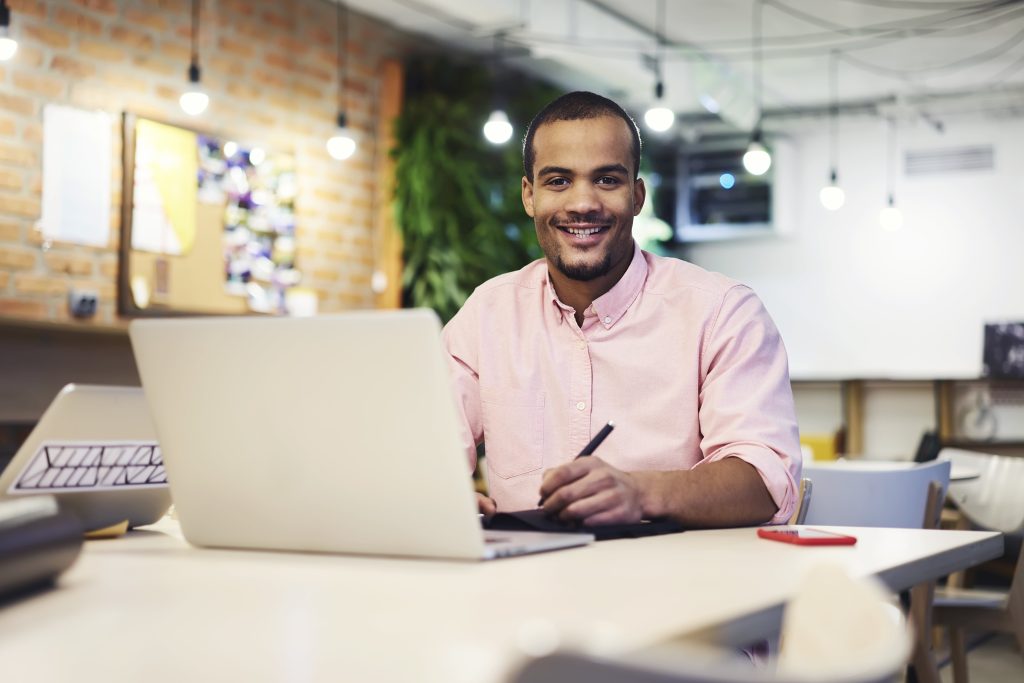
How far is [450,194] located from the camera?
20.9 ft

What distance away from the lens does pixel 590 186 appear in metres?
1.89

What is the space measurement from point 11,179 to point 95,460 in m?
3.44

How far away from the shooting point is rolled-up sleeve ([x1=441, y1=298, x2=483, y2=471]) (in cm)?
191

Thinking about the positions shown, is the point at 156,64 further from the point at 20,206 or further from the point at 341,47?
the point at 341,47

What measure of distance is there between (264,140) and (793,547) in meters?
4.72

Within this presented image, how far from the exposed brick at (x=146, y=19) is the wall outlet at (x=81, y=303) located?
1.22 metres

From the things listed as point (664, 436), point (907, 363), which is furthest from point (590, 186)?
point (907, 363)

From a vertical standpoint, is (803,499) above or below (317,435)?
below

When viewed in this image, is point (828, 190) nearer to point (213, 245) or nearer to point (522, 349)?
point (213, 245)

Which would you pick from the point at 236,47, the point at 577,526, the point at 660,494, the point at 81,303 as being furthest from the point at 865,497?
the point at 236,47

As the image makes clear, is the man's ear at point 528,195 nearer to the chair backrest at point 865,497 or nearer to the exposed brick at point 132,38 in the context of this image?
the chair backrest at point 865,497

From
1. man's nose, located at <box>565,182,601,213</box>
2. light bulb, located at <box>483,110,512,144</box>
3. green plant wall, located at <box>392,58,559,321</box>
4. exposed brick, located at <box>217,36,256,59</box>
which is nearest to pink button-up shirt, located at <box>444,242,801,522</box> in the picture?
man's nose, located at <box>565,182,601,213</box>

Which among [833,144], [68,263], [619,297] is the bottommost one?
[619,297]

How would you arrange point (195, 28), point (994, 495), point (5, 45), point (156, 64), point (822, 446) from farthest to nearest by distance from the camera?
1. point (822, 446)
2. point (195, 28)
3. point (156, 64)
4. point (994, 495)
5. point (5, 45)
